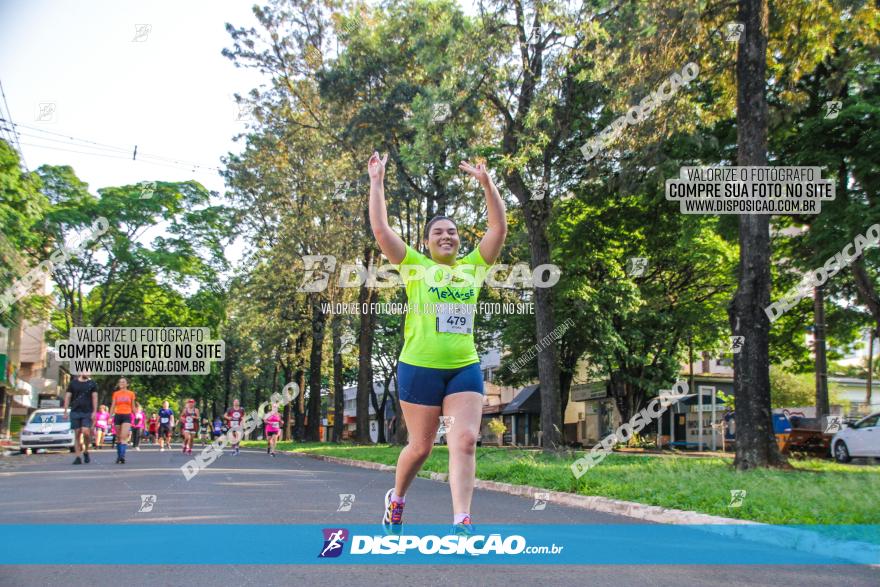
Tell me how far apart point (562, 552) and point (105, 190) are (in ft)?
121

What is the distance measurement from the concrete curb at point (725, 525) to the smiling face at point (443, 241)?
12.2 feet

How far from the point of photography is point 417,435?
17.0 feet

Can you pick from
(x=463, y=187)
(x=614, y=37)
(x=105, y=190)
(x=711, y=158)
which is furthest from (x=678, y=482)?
(x=105, y=190)

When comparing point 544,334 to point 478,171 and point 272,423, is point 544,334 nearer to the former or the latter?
point 272,423

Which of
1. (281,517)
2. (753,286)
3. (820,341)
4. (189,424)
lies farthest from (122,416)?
(820,341)

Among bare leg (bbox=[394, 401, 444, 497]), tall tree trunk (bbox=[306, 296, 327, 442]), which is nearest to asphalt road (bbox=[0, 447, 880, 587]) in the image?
bare leg (bbox=[394, 401, 444, 497])

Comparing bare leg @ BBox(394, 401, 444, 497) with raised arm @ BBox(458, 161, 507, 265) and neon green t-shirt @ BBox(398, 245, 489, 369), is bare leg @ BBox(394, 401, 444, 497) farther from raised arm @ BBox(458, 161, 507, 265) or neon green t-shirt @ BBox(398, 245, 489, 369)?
raised arm @ BBox(458, 161, 507, 265)

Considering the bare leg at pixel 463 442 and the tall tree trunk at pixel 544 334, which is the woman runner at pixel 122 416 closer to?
the tall tree trunk at pixel 544 334

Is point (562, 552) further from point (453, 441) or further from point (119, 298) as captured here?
point (119, 298)

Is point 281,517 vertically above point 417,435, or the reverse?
point 417,435

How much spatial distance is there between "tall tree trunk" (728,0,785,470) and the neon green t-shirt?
9.09m

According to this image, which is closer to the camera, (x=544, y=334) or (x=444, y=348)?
(x=444, y=348)

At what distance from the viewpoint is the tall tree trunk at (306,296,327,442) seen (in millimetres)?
37312

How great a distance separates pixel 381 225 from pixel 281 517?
370 cm
